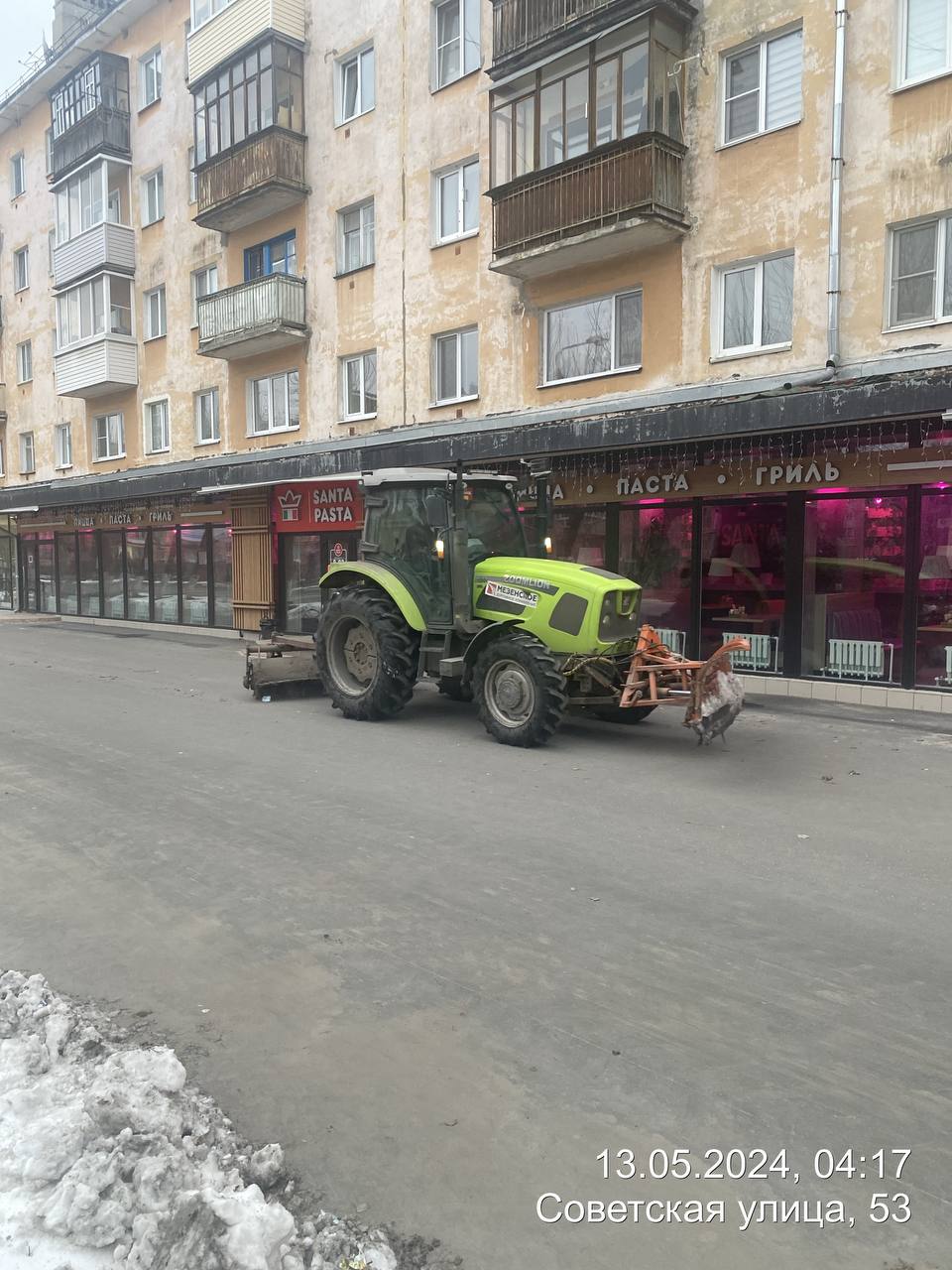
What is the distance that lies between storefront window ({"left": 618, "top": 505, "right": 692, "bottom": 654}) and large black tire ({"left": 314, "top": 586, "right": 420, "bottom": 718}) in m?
4.83

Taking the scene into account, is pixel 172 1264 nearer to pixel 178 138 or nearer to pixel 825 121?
pixel 825 121

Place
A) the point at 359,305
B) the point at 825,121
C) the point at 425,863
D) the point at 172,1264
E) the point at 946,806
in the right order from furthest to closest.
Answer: the point at 359,305 < the point at 825,121 < the point at 946,806 < the point at 425,863 < the point at 172,1264

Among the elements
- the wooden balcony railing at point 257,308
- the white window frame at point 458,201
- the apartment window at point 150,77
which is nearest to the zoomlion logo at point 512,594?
the white window frame at point 458,201

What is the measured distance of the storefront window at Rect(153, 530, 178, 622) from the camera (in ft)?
79.9

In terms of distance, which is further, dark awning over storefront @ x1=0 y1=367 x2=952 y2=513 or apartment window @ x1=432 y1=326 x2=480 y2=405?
apartment window @ x1=432 y1=326 x2=480 y2=405

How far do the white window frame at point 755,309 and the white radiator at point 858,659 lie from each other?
4053 mm

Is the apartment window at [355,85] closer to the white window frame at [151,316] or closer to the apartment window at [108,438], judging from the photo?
the white window frame at [151,316]

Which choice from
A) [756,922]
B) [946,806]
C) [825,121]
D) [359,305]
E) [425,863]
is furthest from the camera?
[359,305]

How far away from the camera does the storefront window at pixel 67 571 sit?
2897 centimetres

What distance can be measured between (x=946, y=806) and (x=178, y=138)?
2409 centimetres

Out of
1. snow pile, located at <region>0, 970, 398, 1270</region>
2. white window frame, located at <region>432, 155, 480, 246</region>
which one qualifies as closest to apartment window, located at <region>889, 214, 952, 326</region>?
white window frame, located at <region>432, 155, 480, 246</region>

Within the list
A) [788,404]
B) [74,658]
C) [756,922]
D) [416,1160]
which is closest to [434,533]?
[788,404]

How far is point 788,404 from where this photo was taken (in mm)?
10562

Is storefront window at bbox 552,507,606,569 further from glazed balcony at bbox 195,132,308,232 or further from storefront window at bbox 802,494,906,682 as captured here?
glazed balcony at bbox 195,132,308,232
